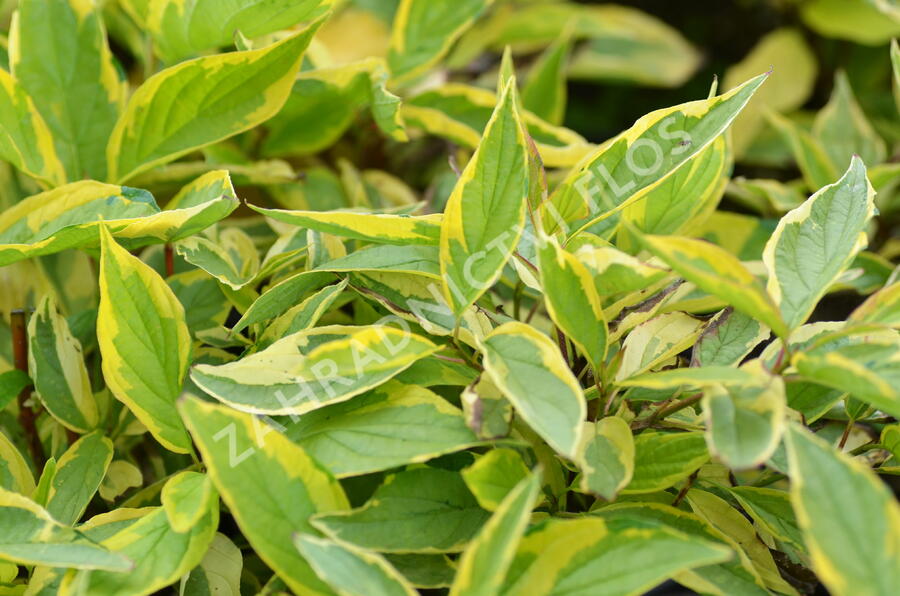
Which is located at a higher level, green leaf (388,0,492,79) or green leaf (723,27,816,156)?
green leaf (388,0,492,79)

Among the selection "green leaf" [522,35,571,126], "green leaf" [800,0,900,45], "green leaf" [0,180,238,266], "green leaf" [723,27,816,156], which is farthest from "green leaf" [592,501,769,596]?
"green leaf" [800,0,900,45]

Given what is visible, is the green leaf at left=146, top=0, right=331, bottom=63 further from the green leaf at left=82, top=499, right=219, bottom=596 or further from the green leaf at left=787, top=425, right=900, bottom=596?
the green leaf at left=787, top=425, right=900, bottom=596

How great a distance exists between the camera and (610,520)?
46 centimetres

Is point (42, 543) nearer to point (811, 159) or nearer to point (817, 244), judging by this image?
point (817, 244)

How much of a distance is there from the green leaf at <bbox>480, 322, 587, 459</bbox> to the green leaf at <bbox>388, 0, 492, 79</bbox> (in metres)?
0.47

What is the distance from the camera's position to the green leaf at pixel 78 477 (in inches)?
22.2

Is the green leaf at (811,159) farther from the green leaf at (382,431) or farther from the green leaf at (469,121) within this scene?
the green leaf at (382,431)

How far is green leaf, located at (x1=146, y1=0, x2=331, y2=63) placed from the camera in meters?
0.67

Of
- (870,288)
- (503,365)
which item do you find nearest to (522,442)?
(503,365)

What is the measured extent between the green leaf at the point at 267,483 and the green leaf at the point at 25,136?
12.9 inches

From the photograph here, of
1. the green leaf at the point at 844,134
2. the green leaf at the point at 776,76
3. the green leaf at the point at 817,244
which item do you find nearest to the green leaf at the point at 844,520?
the green leaf at the point at 817,244

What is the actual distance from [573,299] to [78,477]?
361 millimetres

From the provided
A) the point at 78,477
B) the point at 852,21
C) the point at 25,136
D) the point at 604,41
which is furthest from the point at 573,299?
the point at 852,21

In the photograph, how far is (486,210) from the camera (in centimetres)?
52
